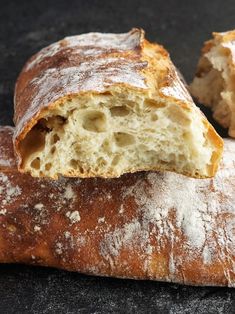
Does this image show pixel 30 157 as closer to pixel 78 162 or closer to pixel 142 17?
pixel 78 162

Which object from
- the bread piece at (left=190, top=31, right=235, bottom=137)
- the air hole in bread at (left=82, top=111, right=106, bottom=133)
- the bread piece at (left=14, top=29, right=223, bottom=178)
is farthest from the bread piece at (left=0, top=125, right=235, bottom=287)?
the bread piece at (left=190, top=31, right=235, bottom=137)

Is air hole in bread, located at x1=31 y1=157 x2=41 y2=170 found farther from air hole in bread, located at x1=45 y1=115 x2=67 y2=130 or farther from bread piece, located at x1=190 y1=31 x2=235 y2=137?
bread piece, located at x1=190 y1=31 x2=235 y2=137

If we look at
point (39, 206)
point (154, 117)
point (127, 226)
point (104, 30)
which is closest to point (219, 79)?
point (154, 117)

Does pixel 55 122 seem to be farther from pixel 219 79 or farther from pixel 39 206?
pixel 219 79

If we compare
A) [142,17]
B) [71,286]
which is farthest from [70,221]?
[142,17]

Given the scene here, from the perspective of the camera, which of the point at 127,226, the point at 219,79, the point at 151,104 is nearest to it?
the point at 151,104

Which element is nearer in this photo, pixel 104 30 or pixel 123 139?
pixel 123 139
